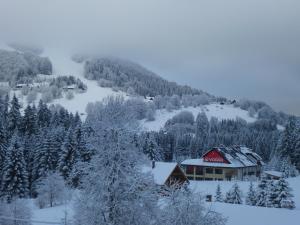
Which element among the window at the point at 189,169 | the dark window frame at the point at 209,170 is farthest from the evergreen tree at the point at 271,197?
the window at the point at 189,169

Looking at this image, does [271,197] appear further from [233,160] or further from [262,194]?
Result: [233,160]

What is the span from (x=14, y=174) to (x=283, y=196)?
36604 millimetres

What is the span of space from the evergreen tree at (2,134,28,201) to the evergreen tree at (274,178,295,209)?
112 feet

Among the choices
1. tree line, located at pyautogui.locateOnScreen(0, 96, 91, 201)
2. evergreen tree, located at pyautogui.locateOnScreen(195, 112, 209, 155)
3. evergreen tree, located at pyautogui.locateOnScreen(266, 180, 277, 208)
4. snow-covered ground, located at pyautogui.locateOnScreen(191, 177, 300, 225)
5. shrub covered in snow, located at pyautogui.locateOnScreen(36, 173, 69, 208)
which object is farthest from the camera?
evergreen tree, located at pyautogui.locateOnScreen(195, 112, 209, 155)

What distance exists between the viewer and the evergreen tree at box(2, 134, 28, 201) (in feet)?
173

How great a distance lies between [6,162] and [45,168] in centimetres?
690

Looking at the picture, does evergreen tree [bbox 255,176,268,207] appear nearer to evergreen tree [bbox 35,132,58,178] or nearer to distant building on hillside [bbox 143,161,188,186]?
distant building on hillside [bbox 143,161,188,186]

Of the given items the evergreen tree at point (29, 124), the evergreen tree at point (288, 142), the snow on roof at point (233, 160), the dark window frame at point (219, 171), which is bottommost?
the dark window frame at point (219, 171)

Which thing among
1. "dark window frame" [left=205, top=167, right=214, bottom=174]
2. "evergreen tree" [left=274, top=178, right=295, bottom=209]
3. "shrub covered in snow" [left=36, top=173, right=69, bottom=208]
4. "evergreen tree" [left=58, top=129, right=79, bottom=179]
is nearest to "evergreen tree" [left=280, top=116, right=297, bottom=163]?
"dark window frame" [left=205, top=167, right=214, bottom=174]

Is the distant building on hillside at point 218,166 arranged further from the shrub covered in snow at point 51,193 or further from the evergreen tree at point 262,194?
the evergreen tree at point 262,194

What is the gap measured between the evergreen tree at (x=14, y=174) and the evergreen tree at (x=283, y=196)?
34.2 meters

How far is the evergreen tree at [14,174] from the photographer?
52.8 m

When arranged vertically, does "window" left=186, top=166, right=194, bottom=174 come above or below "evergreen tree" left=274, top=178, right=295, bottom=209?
below

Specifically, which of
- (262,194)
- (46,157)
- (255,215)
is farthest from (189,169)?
(255,215)
